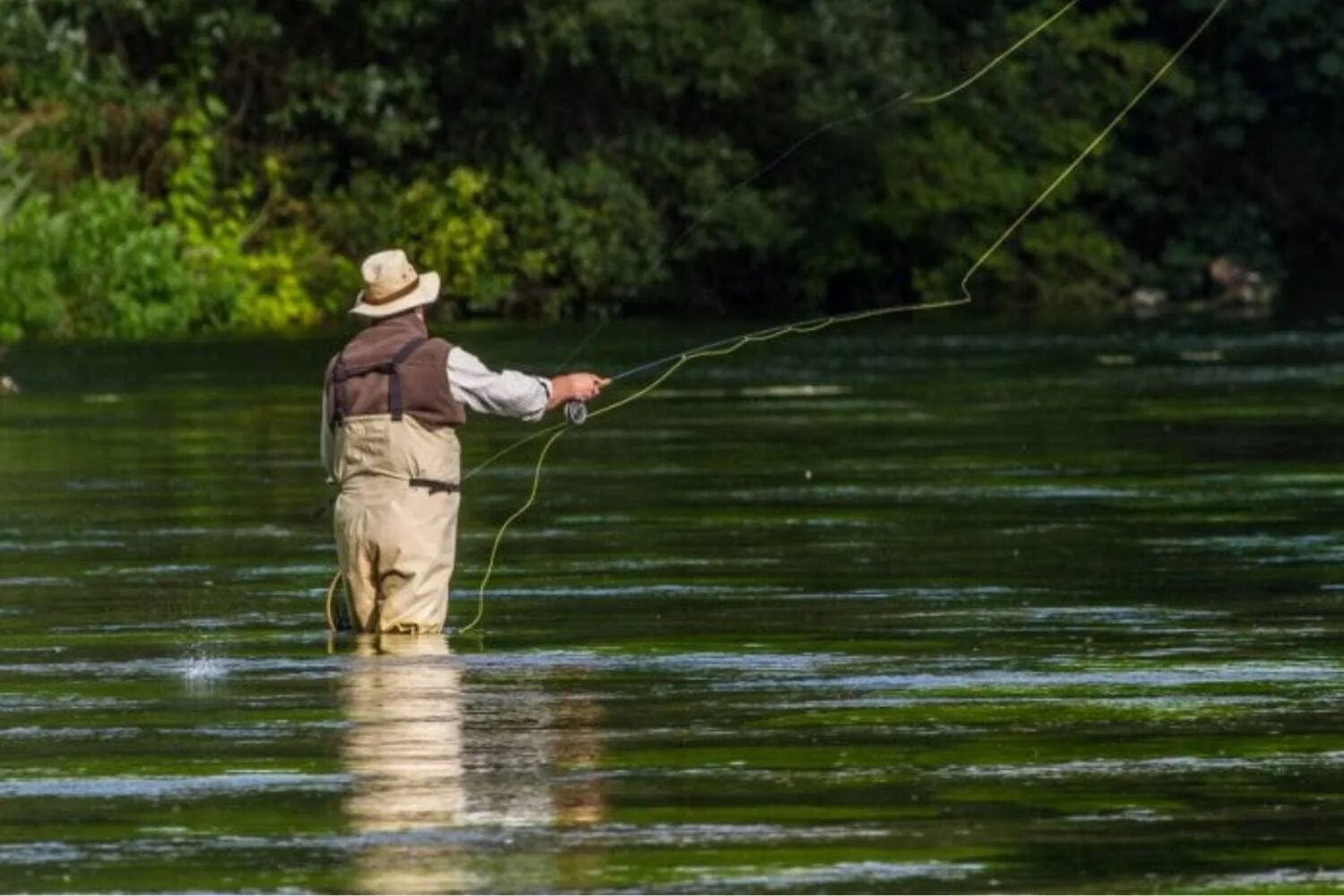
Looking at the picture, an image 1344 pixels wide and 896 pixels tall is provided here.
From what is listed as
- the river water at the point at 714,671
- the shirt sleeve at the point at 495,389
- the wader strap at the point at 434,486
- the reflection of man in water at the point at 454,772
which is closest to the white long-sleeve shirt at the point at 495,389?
the shirt sleeve at the point at 495,389

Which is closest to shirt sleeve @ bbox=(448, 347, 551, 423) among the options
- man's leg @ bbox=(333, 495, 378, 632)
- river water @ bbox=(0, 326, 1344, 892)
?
man's leg @ bbox=(333, 495, 378, 632)

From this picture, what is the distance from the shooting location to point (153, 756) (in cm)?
1148

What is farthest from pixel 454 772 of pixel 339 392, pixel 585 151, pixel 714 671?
pixel 585 151

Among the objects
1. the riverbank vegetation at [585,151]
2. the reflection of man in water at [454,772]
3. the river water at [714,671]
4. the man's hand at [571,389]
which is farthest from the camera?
the riverbank vegetation at [585,151]

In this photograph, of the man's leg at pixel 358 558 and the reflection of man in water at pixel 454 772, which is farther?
the man's leg at pixel 358 558

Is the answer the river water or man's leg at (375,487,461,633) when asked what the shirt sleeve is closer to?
man's leg at (375,487,461,633)

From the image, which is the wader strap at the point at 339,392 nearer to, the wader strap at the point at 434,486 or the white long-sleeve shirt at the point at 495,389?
the white long-sleeve shirt at the point at 495,389

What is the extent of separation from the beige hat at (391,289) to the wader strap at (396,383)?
0.16 metres

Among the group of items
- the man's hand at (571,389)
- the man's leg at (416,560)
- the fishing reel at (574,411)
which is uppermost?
the man's hand at (571,389)

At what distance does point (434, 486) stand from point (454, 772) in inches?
141

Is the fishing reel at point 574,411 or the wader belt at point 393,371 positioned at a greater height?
the wader belt at point 393,371

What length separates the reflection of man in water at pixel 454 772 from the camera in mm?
9406

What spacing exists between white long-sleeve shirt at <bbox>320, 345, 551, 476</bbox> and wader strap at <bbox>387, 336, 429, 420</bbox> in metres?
0.13

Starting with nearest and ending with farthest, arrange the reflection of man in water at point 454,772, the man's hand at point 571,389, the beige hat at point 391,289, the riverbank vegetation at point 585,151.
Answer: the reflection of man in water at point 454,772
the man's hand at point 571,389
the beige hat at point 391,289
the riverbank vegetation at point 585,151
